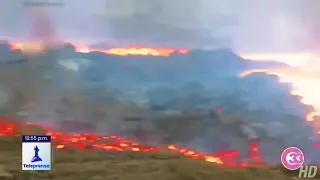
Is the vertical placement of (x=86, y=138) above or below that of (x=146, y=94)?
below

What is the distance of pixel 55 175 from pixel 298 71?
2.53 feet

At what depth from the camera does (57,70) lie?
4.33 feet

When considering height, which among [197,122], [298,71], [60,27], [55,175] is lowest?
[55,175]

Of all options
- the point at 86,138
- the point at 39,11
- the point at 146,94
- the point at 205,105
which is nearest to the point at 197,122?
the point at 205,105

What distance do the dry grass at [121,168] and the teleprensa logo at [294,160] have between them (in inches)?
0.9

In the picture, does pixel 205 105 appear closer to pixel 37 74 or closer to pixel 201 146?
pixel 201 146

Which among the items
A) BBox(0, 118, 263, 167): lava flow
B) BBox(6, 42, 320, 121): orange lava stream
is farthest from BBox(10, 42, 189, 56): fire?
BBox(0, 118, 263, 167): lava flow

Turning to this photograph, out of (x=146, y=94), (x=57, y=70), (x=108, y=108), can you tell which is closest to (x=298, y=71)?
(x=146, y=94)

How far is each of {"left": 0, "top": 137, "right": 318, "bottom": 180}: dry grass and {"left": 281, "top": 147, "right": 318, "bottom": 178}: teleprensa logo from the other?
0.02 m
